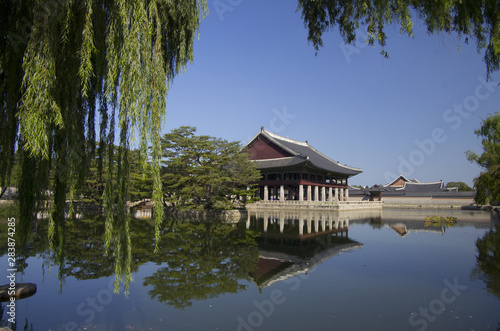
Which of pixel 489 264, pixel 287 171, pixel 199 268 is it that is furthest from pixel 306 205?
pixel 199 268

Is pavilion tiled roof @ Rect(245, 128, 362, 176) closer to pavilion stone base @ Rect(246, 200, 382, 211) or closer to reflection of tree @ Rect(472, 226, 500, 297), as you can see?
pavilion stone base @ Rect(246, 200, 382, 211)

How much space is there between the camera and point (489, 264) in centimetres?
879

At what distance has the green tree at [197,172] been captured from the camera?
2436 centimetres

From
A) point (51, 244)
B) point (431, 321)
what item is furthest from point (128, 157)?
point (431, 321)

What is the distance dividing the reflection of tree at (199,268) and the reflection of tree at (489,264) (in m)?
5.36

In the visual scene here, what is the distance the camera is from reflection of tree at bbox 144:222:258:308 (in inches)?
249

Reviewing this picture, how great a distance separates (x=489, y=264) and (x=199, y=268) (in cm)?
791

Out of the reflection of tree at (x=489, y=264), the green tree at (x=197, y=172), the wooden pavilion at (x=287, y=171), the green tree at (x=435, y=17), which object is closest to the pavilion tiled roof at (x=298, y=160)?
the wooden pavilion at (x=287, y=171)

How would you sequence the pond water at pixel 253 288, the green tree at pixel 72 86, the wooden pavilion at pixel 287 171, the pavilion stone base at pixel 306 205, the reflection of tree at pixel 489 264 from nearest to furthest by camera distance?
1. the green tree at pixel 72 86
2. the pond water at pixel 253 288
3. the reflection of tree at pixel 489 264
4. the pavilion stone base at pixel 306 205
5. the wooden pavilion at pixel 287 171

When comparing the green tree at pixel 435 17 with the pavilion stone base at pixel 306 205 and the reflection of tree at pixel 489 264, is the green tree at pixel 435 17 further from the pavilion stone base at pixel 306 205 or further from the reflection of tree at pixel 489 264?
the pavilion stone base at pixel 306 205

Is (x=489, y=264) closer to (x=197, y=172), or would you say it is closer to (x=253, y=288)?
(x=253, y=288)

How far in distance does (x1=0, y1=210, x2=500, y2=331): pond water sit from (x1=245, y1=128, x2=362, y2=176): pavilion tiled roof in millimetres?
25428

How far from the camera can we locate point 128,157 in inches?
136

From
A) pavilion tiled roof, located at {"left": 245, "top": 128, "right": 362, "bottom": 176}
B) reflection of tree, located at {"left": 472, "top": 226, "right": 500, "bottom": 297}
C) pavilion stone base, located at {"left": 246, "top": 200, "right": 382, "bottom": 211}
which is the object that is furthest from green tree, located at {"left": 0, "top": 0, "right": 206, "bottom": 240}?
pavilion tiled roof, located at {"left": 245, "top": 128, "right": 362, "bottom": 176}
